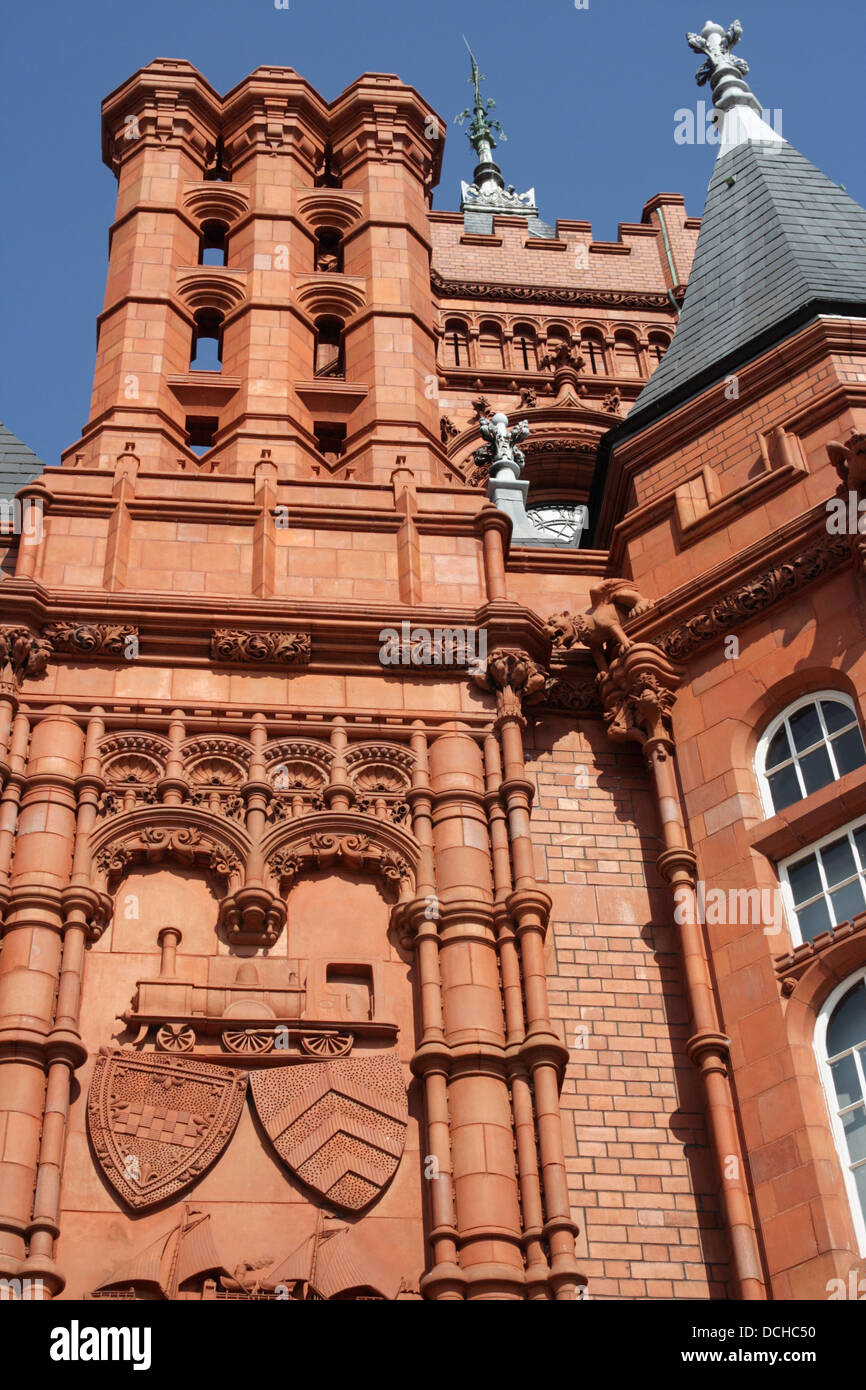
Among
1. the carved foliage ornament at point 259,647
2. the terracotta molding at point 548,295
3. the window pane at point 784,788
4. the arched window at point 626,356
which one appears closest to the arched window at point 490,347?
the terracotta molding at point 548,295

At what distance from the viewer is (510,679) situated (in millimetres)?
19656

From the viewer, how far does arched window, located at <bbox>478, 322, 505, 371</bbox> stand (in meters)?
39.6

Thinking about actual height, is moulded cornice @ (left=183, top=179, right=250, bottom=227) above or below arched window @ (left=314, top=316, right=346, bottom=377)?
above

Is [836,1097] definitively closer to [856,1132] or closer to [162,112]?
[856,1132]

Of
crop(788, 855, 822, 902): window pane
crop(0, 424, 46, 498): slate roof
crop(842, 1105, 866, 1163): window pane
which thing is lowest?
crop(842, 1105, 866, 1163): window pane

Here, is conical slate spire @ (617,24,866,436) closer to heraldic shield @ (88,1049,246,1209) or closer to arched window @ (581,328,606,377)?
heraldic shield @ (88,1049,246,1209)

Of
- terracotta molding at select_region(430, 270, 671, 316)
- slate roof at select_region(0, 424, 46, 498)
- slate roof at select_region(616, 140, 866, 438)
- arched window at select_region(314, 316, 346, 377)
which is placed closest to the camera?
slate roof at select_region(616, 140, 866, 438)

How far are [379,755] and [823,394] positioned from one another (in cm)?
592

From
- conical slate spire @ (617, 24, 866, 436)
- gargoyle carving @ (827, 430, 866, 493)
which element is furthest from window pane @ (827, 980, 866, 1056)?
conical slate spire @ (617, 24, 866, 436)

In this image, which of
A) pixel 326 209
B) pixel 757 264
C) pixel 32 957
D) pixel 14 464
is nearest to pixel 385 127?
pixel 326 209

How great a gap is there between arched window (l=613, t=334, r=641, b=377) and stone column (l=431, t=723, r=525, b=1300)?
21.9 metres

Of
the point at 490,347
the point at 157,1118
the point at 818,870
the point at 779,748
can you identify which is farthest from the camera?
the point at 490,347

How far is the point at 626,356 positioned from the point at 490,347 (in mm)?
2666

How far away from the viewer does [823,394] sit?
20.9 metres
